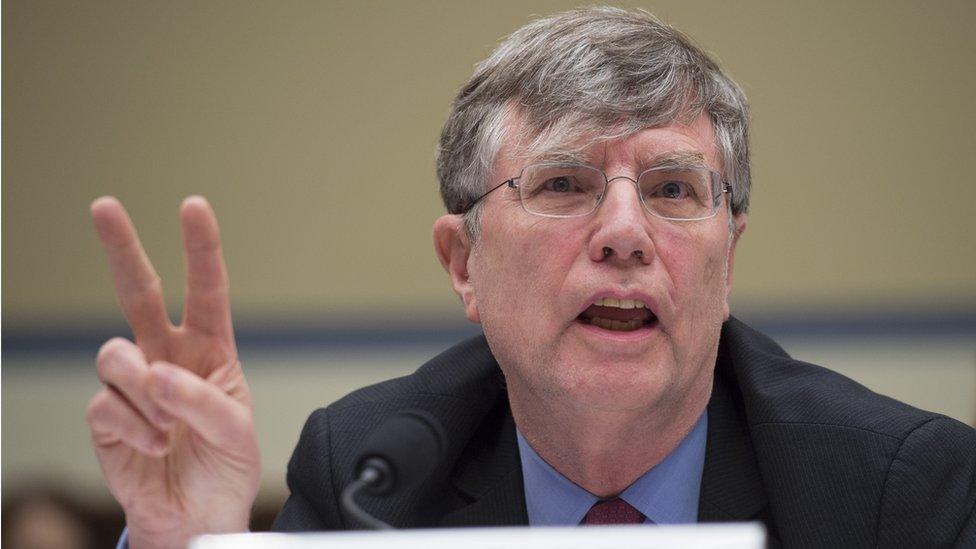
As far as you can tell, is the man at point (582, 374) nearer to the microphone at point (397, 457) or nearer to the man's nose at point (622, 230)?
the man's nose at point (622, 230)

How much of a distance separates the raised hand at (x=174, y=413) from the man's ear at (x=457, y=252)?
0.60 m

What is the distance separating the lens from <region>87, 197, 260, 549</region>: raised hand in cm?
156

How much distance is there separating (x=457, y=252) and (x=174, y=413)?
796mm

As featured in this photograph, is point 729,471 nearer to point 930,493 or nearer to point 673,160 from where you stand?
point 930,493

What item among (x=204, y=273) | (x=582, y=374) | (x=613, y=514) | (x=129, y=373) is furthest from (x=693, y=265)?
(x=129, y=373)

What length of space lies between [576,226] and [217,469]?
2.26 feet

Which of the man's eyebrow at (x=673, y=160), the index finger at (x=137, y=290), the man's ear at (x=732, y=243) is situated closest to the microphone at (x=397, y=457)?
the index finger at (x=137, y=290)

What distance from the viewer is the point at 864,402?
2002mm

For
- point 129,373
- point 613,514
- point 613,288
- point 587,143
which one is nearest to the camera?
point 129,373

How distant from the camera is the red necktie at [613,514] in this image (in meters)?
2.01

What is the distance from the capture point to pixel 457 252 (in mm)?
2199

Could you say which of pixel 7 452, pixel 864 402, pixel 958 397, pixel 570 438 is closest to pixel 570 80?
pixel 570 438

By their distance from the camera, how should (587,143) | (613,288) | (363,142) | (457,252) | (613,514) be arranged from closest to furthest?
1. (613,288)
2. (587,143)
3. (613,514)
4. (457,252)
5. (363,142)

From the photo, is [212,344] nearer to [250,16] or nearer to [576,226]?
[576,226]
